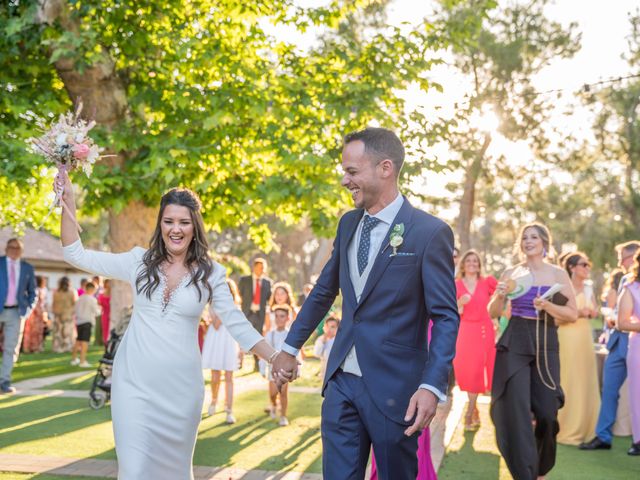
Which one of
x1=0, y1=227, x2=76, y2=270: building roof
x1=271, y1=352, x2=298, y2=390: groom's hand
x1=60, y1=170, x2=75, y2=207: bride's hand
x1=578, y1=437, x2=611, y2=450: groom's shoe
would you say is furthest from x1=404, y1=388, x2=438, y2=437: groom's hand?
x1=0, y1=227, x2=76, y2=270: building roof

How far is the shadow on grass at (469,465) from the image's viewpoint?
7867 millimetres

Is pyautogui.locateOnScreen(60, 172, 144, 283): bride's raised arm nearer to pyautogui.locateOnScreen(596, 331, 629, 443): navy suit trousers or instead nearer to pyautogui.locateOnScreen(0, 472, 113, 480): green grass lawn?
pyautogui.locateOnScreen(0, 472, 113, 480): green grass lawn

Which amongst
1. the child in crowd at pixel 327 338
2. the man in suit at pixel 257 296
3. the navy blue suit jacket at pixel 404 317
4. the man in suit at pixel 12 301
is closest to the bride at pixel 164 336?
the navy blue suit jacket at pixel 404 317

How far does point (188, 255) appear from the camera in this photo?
17.1 ft

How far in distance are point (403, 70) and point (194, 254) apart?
8519 mm

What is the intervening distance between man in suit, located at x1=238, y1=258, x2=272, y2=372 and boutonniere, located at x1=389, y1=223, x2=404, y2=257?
12222mm

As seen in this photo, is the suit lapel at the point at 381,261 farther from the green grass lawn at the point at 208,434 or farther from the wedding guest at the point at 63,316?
the wedding guest at the point at 63,316

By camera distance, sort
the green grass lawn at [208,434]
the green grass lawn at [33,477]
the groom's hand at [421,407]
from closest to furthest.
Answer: the groom's hand at [421,407] → the green grass lawn at [33,477] → the green grass lawn at [208,434]

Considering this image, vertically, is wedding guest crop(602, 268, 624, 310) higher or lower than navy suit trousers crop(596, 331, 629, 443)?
higher

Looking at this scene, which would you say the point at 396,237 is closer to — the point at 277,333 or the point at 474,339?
the point at 474,339

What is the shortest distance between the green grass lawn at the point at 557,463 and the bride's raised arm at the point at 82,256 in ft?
13.5

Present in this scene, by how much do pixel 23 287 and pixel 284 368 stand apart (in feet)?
32.1

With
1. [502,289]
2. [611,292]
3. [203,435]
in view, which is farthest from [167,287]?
[611,292]

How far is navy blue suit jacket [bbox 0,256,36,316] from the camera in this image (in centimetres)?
1295
